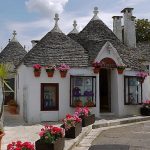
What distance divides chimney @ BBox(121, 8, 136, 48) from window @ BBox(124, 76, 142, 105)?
4944mm

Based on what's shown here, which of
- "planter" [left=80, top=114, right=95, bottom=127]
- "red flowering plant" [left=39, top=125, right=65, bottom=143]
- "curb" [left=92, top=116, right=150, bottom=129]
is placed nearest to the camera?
"red flowering plant" [left=39, top=125, right=65, bottom=143]

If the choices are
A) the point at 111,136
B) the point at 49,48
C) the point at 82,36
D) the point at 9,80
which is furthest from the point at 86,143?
the point at 9,80

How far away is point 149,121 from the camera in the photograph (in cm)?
2045

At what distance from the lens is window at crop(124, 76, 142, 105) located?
22250 millimetres

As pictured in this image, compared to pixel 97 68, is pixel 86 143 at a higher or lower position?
lower

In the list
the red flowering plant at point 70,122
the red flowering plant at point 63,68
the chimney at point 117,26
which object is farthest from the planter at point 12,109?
the red flowering plant at point 70,122

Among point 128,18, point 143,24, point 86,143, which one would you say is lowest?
point 86,143

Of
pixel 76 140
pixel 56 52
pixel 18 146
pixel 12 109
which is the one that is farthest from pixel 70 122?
pixel 12 109

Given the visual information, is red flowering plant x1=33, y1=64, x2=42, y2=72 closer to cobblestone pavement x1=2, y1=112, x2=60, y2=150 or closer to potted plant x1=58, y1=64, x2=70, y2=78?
potted plant x1=58, y1=64, x2=70, y2=78

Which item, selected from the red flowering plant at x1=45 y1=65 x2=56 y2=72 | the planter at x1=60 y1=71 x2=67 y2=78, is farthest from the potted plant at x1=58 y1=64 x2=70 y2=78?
the red flowering plant at x1=45 y1=65 x2=56 y2=72

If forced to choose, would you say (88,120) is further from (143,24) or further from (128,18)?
(143,24)

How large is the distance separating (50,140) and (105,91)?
43.9ft

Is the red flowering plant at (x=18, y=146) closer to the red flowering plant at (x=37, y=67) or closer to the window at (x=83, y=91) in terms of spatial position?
the red flowering plant at (x=37, y=67)

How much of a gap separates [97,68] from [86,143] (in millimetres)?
7973
